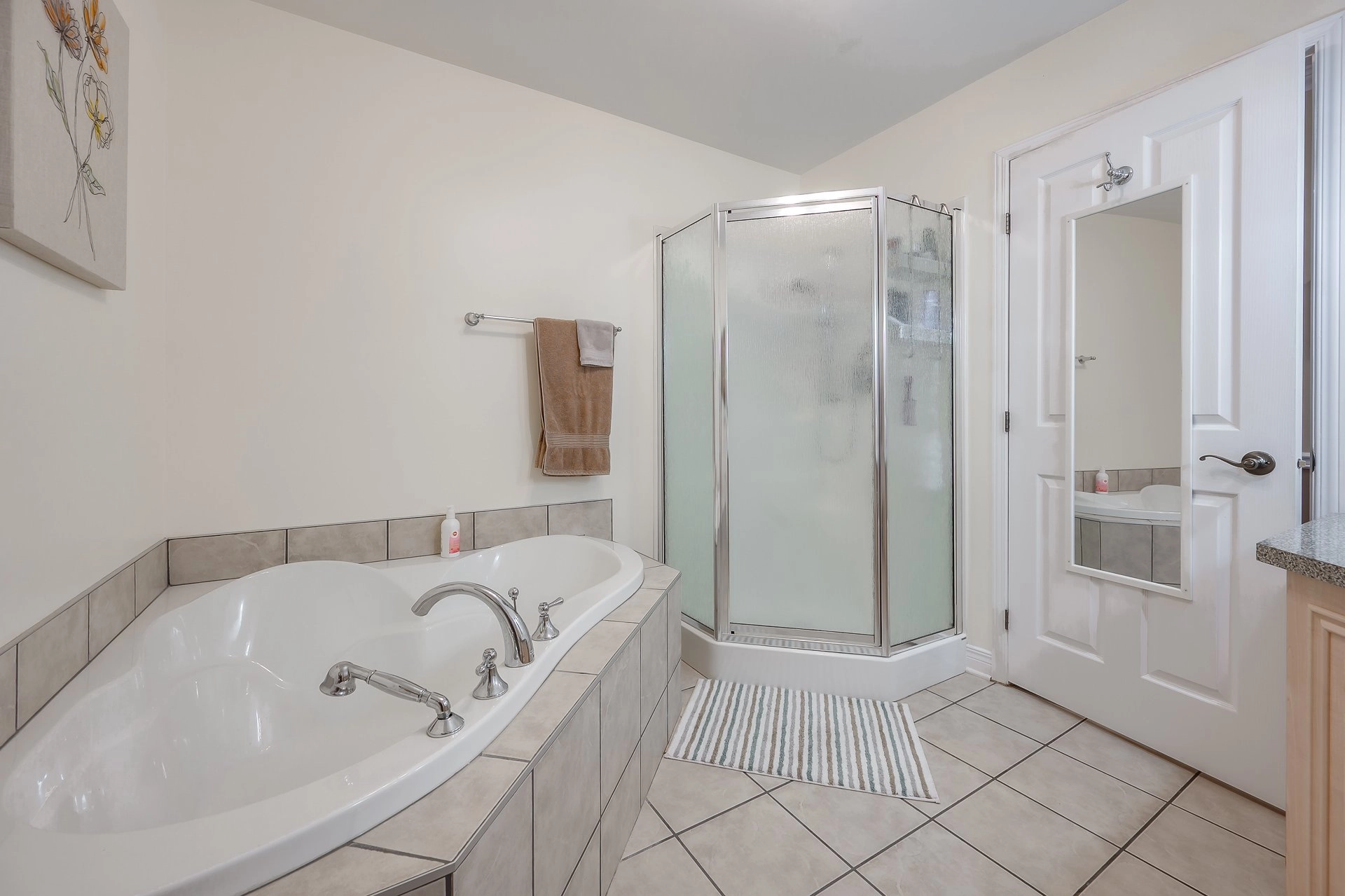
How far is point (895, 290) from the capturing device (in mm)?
2004

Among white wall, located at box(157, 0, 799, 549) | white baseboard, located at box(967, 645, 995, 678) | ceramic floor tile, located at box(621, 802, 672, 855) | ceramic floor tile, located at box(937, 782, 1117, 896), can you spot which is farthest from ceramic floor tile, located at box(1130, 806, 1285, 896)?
white wall, located at box(157, 0, 799, 549)

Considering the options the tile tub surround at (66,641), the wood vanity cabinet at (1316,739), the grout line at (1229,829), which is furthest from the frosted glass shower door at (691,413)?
the tile tub surround at (66,641)

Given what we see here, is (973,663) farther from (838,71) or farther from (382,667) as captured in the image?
(838,71)

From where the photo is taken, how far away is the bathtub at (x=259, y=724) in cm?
60

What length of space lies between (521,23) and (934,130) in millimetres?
1688

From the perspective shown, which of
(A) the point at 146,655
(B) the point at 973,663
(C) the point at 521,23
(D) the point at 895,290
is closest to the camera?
(A) the point at 146,655

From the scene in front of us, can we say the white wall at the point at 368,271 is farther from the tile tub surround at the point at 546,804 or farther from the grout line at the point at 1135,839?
the grout line at the point at 1135,839

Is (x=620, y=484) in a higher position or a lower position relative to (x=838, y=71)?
lower

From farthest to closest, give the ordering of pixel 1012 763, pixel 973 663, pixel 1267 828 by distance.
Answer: pixel 973 663, pixel 1012 763, pixel 1267 828

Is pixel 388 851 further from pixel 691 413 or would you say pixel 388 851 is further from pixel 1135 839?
pixel 691 413

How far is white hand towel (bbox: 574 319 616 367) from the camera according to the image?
210 cm

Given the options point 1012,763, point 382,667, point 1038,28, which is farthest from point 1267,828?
point 1038,28

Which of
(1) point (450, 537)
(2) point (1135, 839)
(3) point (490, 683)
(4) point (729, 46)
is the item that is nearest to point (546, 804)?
(3) point (490, 683)

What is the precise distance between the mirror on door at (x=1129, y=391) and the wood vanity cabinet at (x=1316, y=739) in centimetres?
90
